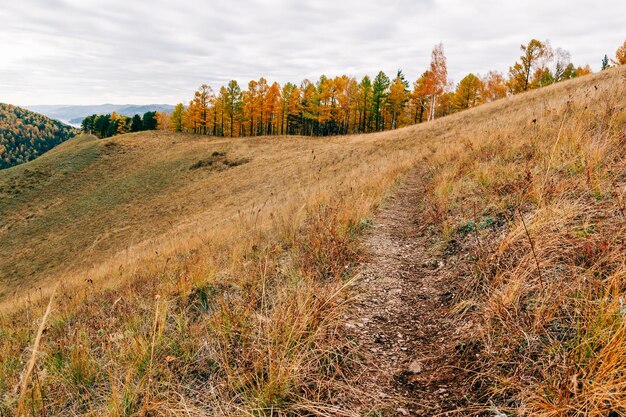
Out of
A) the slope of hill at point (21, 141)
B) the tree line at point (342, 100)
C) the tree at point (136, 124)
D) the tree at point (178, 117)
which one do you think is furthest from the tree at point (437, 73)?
the slope of hill at point (21, 141)

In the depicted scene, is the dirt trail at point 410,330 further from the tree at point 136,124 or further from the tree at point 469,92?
the tree at point 136,124

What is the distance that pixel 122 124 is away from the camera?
269 ft

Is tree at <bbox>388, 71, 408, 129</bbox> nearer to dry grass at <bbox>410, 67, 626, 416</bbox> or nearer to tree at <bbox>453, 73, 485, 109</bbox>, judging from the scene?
tree at <bbox>453, 73, 485, 109</bbox>

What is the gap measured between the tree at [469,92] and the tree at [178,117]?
59.2 m

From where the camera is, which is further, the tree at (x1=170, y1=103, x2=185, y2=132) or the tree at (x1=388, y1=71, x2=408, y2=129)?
the tree at (x1=170, y1=103, x2=185, y2=132)

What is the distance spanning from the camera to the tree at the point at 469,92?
176 ft

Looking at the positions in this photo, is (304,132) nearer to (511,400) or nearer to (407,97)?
(407,97)

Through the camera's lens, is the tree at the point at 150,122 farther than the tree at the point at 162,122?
No

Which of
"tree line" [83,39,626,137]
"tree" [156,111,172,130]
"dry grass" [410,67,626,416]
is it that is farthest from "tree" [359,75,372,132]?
"dry grass" [410,67,626,416]

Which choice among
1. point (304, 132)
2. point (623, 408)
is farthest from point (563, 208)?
point (304, 132)

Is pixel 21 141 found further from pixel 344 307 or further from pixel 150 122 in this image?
pixel 344 307

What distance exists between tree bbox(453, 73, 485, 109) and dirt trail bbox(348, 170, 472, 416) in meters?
59.4

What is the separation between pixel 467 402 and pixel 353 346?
3.12ft

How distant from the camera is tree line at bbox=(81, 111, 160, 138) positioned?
7644 centimetres
